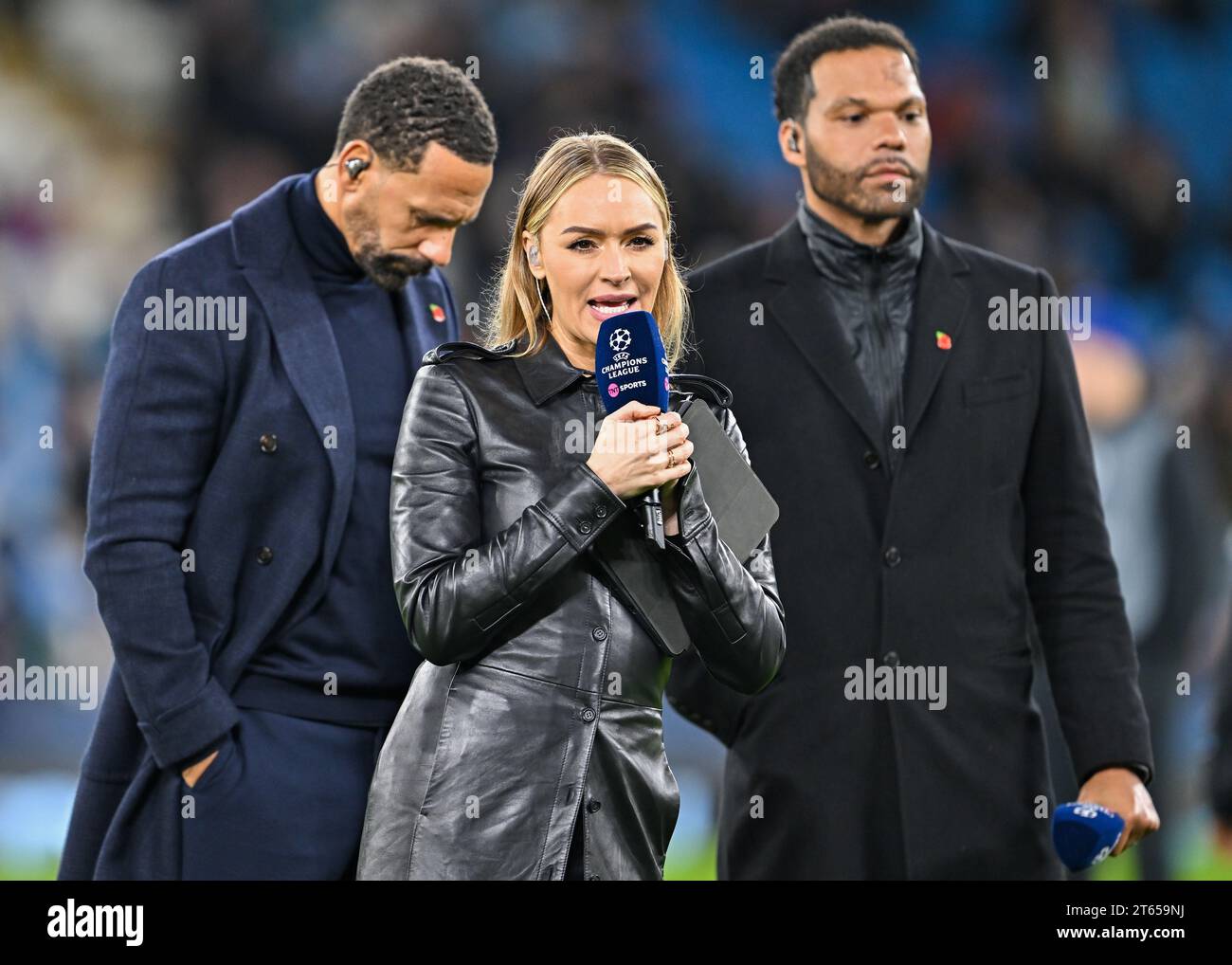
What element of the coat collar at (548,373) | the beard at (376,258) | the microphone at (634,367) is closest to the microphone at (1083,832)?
the microphone at (634,367)

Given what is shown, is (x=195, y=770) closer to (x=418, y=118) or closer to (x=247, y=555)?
(x=247, y=555)

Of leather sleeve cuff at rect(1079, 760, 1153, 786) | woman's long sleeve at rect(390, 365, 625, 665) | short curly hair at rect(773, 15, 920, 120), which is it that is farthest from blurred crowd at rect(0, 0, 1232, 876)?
woman's long sleeve at rect(390, 365, 625, 665)

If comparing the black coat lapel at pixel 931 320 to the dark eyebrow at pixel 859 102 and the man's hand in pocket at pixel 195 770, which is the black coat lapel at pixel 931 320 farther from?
the man's hand in pocket at pixel 195 770

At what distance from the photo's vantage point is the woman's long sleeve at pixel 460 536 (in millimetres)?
1849

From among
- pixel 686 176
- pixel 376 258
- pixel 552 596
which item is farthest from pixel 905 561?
pixel 686 176

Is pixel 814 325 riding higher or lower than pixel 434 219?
lower

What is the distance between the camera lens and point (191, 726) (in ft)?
7.43

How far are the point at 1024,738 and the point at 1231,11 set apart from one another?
4276 mm

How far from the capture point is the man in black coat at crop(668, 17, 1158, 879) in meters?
2.45

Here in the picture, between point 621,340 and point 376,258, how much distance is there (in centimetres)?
71

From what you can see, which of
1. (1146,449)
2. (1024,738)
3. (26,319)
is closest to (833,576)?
(1024,738)

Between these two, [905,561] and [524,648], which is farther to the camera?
[905,561]

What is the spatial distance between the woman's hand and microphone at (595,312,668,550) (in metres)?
0.02

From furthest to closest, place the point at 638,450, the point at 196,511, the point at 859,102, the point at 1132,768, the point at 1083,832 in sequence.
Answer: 1. the point at 859,102
2. the point at 1132,768
3. the point at 196,511
4. the point at 1083,832
5. the point at 638,450
